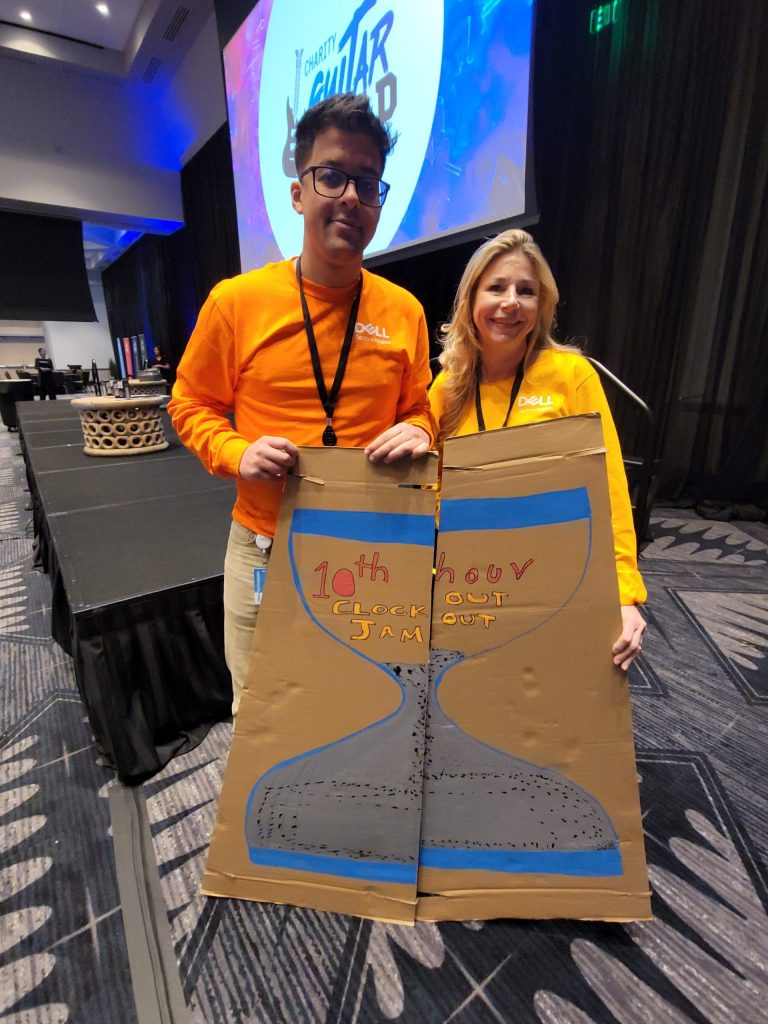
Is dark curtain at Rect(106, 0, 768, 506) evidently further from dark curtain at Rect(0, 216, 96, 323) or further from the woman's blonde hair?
dark curtain at Rect(0, 216, 96, 323)

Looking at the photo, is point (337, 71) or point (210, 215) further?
point (210, 215)

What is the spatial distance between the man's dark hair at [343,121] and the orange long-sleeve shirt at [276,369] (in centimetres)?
17

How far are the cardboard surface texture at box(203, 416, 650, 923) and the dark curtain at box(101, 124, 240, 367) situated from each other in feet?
20.0

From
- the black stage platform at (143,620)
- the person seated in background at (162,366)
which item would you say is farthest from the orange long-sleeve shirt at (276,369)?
the person seated in background at (162,366)

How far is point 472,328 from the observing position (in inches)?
37.4

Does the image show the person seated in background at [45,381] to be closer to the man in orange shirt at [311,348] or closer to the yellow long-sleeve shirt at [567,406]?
the man in orange shirt at [311,348]

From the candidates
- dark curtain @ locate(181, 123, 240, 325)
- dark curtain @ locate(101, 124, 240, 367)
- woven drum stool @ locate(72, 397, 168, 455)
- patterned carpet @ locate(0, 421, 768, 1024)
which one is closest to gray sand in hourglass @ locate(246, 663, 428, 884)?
patterned carpet @ locate(0, 421, 768, 1024)

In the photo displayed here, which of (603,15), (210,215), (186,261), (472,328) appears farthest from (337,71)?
(186,261)

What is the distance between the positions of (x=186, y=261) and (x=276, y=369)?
26.0ft

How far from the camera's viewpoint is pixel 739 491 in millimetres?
2697

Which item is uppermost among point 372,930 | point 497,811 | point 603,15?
point 603,15

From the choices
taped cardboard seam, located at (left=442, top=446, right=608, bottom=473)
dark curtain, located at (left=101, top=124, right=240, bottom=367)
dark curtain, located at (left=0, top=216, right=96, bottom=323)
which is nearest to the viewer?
taped cardboard seam, located at (left=442, top=446, right=608, bottom=473)

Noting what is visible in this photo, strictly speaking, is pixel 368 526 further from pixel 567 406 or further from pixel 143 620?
pixel 143 620

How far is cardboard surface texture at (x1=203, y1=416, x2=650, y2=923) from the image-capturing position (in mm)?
653
